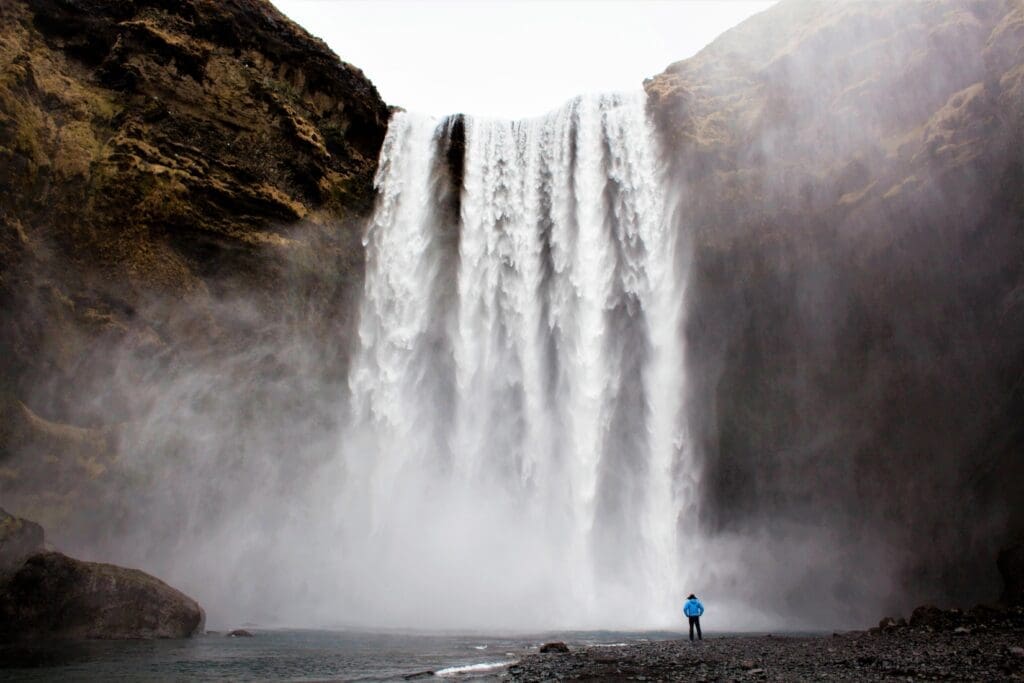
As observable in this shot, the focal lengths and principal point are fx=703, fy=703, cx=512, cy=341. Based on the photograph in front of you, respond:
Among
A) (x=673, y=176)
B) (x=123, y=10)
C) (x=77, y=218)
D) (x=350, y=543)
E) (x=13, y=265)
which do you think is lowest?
(x=350, y=543)

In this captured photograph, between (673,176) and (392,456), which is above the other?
(673,176)

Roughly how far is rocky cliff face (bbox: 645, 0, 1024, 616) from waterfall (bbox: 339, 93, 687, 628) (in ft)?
6.64

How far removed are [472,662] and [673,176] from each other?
21.7 metres

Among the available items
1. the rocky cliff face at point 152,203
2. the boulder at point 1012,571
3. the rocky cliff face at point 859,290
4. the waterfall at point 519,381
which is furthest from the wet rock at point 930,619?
the rocky cliff face at point 152,203

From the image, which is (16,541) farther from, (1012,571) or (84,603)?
(1012,571)

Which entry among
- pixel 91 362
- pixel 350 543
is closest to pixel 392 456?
pixel 350 543

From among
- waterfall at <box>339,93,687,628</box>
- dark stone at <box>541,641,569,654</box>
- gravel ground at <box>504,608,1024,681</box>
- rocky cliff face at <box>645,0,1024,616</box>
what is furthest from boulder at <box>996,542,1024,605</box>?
dark stone at <box>541,641,569,654</box>

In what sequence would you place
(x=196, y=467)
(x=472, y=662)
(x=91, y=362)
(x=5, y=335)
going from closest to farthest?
(x=472, y=662) → (x=5, y=335) → (x=91, y=362) → (x=196, y=467)

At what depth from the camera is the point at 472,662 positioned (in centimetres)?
1299

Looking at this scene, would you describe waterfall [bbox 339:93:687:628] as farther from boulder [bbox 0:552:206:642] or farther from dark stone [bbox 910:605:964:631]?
dark stone [bbox 910:605:964:631]

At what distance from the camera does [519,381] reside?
2795cm

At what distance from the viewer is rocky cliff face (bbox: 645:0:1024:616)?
2309cm

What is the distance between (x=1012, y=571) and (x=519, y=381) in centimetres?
1668

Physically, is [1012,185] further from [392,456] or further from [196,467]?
[196,467]
